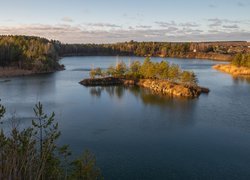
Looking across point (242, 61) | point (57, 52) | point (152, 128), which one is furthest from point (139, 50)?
point (152, 128)

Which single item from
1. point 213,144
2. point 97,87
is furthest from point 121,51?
point 213,144

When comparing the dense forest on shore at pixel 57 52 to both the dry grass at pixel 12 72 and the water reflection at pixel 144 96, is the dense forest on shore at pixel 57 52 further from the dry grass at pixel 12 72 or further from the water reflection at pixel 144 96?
the water reflection at pixel 144 96

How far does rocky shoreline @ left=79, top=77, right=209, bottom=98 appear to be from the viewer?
5088cm

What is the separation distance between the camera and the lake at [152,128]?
22.1m

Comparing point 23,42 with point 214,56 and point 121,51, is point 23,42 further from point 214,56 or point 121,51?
point 214,56

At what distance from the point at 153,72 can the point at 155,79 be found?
6.07ft

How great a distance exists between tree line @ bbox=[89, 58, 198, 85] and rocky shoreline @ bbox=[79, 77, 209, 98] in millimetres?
1583

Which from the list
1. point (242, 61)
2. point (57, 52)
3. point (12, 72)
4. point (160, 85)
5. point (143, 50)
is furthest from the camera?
point (143, 50)

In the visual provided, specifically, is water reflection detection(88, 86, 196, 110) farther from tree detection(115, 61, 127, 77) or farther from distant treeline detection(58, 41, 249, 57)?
distant treeline detection(58, 41, 249, 57)

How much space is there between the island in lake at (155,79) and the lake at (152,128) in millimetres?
3241

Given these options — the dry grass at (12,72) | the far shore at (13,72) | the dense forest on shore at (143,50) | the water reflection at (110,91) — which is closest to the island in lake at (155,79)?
the water reflection at (110,91)

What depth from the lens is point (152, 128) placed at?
31.7m

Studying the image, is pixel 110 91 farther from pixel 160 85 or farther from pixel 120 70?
pixel 120 70

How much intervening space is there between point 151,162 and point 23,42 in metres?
92.1
